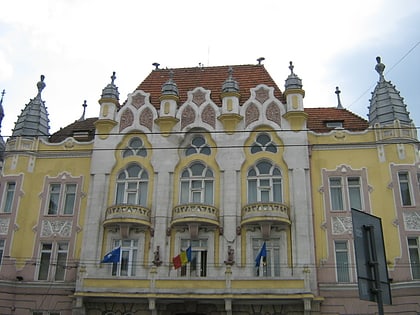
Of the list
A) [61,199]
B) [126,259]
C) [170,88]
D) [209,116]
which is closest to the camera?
[126,259]

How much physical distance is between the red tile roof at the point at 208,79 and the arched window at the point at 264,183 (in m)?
5.10

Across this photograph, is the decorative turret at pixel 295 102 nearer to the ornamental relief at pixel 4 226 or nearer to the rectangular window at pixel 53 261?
the rectangular window at pixel 53 261

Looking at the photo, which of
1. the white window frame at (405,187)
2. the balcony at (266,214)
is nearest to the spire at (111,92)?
the balcony at (266,214)

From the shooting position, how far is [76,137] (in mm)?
31891

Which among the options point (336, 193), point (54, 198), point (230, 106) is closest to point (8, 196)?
point (54, 198)

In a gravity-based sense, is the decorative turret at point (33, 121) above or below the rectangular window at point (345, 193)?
above

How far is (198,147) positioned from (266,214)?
6281 millimetres

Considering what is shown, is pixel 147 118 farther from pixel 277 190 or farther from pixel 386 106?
pixel 386 106

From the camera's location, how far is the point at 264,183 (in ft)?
91.2

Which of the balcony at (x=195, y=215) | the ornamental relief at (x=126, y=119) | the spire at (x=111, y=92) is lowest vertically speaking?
the balcony at (x=195, y=215)

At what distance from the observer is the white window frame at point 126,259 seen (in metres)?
26.3

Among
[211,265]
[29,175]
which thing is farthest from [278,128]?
[29,175]

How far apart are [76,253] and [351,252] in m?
15.3

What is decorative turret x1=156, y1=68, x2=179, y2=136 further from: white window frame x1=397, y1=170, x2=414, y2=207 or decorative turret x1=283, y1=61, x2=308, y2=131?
white window frame x1=397, y1=170, x2=414, y2=207
